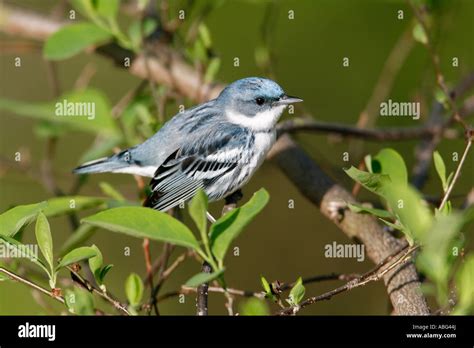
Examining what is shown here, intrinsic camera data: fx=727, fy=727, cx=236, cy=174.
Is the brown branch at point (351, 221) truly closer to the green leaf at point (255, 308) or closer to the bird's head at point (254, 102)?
the bird's head at point (254, 102)

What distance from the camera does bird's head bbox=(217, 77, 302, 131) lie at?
280cm

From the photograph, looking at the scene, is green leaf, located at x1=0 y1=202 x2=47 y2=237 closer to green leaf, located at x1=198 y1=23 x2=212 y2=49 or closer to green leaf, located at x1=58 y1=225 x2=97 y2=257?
green leaf, located at x1=58 y1=225 x2=97 y2=257

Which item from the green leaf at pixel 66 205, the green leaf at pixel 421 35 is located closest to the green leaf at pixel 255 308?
the green leaf at pixel 66 205

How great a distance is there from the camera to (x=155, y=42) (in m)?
2.98

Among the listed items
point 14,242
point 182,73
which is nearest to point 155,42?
point 182,73

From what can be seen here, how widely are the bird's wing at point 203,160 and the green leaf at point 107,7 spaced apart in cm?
63

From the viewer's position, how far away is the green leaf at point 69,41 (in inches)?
91.4

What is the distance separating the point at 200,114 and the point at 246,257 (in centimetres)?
86

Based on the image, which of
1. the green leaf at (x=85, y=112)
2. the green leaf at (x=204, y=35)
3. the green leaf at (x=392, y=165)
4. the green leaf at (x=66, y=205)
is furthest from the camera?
the green leaf at (x=204, y=35)

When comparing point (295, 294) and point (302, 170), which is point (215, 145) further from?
point (295, 294)

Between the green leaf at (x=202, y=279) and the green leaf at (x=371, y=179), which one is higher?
the green leaf at (x=371, y=179)

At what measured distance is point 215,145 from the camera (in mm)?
2824

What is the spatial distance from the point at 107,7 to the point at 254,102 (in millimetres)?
739
